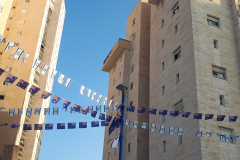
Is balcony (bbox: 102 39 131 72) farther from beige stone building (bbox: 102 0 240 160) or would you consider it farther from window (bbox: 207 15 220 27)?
window (bbox: 207 15 220 27)

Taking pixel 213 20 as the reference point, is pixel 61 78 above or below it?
below

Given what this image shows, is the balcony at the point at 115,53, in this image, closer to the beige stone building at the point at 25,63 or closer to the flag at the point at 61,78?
the beige stone building at the point at 25,63

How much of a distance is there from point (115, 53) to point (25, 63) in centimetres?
1222

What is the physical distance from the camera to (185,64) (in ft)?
97.9

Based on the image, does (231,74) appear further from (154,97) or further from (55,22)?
(55,22)

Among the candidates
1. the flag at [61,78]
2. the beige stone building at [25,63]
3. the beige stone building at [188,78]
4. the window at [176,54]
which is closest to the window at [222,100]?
the beige stone building at [188,78]

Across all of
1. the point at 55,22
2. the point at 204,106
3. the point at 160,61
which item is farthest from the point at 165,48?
the point at 55,22

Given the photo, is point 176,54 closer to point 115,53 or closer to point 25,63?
point 115,53

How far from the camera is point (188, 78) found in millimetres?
28688

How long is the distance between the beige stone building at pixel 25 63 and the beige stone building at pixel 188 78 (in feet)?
37.4

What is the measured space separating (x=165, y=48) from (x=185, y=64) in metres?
5.14

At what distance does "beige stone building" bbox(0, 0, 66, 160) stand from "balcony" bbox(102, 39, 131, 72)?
9.83m

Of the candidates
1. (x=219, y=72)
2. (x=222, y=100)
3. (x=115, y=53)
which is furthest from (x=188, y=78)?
(x=115, y=53)

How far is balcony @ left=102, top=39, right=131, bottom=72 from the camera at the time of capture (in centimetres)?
4478
